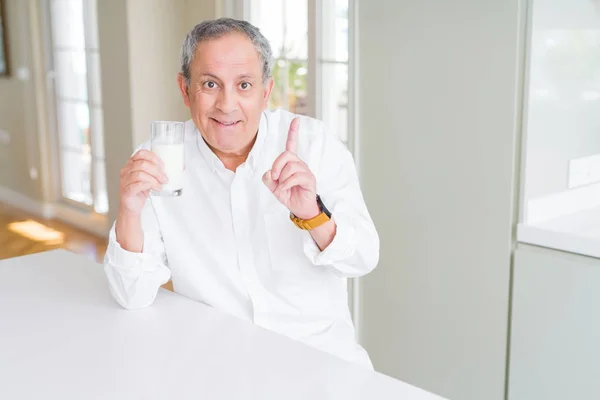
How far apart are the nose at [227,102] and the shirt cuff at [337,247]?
0.35m

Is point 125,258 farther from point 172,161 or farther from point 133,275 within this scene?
point 172,161

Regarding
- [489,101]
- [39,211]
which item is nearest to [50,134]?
[39,211]

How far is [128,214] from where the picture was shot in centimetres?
166

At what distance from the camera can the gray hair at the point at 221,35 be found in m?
1.73

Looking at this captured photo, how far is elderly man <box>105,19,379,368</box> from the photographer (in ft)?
5.66

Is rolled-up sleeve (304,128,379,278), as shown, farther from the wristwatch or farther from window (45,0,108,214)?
window (45,0,108,214)

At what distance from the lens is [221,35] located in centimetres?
172

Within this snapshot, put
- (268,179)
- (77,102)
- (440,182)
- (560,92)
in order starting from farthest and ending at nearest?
(77,102), (440,182), (560,92), (268,179)

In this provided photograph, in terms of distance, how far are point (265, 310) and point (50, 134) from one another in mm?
4596

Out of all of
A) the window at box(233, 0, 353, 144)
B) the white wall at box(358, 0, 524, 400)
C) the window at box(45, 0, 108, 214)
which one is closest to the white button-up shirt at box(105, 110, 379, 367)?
the white wall at box(358, 0, 524, 400)

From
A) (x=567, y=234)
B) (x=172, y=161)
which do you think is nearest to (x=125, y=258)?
(x=172, y=161)

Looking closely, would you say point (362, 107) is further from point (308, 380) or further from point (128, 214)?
point (308, 380)

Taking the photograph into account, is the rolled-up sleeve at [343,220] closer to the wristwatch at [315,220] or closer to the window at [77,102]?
the wristwatch at [315,220]

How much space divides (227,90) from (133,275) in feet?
1.58
